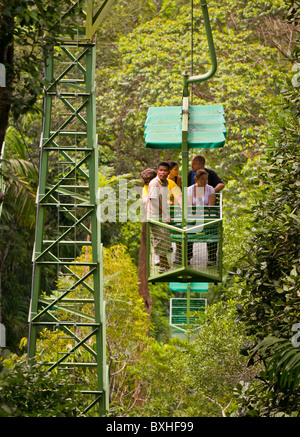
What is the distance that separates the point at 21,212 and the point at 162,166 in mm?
8861

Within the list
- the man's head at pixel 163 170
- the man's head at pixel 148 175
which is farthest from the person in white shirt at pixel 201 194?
the man's head at pixel 148 175

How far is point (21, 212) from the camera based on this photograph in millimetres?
18719

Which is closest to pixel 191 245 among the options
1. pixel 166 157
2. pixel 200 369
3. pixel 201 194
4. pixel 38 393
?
pixel 201 194

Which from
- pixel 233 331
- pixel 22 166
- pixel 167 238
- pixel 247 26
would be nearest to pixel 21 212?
pixel 22 166

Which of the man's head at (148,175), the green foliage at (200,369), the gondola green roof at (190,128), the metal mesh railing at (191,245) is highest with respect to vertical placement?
the gondola green roof at (190,128)

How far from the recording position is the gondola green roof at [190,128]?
10.1 m

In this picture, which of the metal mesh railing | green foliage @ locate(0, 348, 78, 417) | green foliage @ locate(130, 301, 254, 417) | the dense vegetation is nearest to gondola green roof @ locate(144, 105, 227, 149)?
the metal mesh railing

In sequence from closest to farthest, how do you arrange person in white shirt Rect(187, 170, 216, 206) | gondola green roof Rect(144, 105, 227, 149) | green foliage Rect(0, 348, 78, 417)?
1. green foliage Rect(0, 348, 78, 417)
2. gondola green roof Rect(144, 105, 227, 149)
3. person in white shirt Rect(187, 170, 216, 206)

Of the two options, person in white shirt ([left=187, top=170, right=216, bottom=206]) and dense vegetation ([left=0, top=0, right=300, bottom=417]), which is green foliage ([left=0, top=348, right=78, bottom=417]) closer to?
dense vegetation ([left=0, top=0, right=300, bottom=417])

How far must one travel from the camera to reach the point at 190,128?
10.2 m

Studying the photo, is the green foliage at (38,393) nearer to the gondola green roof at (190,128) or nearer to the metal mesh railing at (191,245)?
the metal mesh railing at (191,245)

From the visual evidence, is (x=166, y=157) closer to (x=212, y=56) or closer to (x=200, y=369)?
(x=200, y=369)

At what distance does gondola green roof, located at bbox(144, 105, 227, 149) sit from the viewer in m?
10.1

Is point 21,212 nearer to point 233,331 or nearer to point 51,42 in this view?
point 233,331
